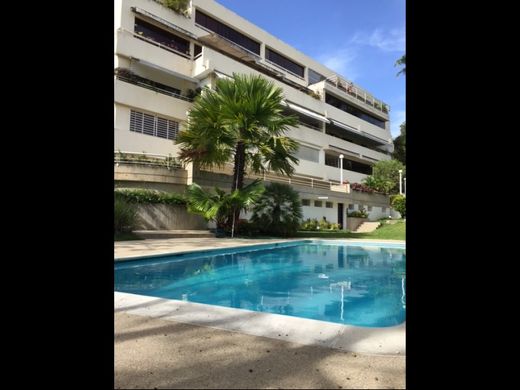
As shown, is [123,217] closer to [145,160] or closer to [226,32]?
[145,160]

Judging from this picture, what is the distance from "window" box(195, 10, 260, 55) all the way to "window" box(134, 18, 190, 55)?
226cm

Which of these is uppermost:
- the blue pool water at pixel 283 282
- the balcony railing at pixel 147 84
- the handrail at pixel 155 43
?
the handrail at pixel 155 43

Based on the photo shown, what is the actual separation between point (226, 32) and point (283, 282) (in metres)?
22.2

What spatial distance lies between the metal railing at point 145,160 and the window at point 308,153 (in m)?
13.2

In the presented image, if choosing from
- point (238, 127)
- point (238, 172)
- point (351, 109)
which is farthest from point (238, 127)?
point (351, 109)

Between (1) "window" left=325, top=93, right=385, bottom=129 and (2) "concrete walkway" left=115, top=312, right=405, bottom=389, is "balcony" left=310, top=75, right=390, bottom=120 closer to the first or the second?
(1) "window" left=325, top=93, right=385, bottom=129

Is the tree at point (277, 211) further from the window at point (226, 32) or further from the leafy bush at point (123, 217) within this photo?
the window at point (226, 32)

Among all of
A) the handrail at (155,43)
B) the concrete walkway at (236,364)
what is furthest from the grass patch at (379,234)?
the concrete walkway at (236,364)

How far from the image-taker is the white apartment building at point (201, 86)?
57.2 feet

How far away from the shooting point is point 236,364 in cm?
240

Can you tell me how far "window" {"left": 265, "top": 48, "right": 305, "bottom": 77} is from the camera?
2862 cm
